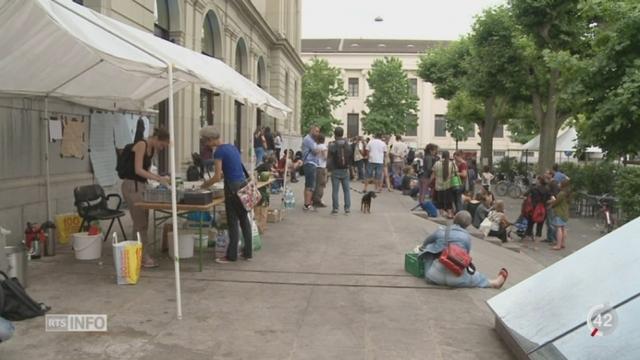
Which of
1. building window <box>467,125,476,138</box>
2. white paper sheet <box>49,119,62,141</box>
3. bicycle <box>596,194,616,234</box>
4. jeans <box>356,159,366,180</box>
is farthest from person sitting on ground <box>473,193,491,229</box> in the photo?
building window <box>467,125,476,138</box>

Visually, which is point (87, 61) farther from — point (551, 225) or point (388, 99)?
point (388, 99)

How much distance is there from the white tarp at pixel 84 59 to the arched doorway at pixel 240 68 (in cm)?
1548

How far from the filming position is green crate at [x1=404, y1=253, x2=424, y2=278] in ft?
25.0

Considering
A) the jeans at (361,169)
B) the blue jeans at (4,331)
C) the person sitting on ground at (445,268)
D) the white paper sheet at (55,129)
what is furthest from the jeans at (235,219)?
the jeans at (361,169)

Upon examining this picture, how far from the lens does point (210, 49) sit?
21.2m

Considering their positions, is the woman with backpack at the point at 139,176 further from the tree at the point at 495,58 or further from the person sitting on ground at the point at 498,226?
the tree at the point at 495,58

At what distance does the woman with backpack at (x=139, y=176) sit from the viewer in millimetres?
7434

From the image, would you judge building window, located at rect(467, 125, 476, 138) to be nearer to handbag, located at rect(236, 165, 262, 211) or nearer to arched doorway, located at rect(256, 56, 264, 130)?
arched doorway, located at rect(256, 56, 264, 130)

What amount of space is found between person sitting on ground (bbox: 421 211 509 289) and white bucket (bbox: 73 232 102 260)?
163 inches

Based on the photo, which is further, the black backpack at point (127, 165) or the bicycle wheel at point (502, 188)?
the bicycle wheel at point (502, 188)

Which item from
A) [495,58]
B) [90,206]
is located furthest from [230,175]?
[495,58]

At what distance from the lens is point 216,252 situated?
331 inches

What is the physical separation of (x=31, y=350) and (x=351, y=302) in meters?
3.05

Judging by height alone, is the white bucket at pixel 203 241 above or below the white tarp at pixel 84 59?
below
